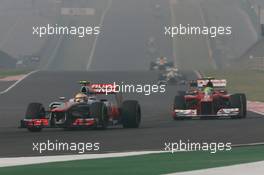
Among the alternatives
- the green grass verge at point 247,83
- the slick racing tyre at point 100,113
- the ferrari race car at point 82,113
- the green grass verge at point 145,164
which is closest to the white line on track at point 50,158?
the green grass verge at point 145,164

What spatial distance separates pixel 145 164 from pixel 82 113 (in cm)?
1054

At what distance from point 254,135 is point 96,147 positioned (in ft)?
19.7

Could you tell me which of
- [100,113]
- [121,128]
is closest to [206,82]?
[121,128]

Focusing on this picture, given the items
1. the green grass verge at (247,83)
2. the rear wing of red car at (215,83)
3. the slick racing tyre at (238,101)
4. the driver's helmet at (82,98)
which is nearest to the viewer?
the driver's helmet at (82,98)

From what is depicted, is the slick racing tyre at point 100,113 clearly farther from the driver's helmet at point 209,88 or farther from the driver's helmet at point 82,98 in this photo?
the driver's helmet at point 209,88

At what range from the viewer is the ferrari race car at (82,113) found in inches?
1152

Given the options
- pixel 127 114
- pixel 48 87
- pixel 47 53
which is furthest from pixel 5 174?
pixel 47 53

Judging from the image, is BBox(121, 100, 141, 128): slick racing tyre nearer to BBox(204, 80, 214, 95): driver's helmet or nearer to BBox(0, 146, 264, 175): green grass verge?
BBox(204, 80, 214, 95): driver's helmet

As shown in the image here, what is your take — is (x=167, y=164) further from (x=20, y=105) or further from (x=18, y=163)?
(x=20, y=105)

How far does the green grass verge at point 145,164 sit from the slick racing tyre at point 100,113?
25.1 ft

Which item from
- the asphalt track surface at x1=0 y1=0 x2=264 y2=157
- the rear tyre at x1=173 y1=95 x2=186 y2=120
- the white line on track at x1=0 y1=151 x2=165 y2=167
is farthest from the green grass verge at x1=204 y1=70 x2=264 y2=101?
the white line on track at x1=0 y1=151 x2=165 y2=167

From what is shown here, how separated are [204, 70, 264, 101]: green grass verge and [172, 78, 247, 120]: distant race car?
21254 millimetres

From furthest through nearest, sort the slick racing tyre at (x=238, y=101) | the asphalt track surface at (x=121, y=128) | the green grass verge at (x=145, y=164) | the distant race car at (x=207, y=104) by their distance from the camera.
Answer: the slick racing tyre at (x=238, y=101) < the distant race car at (x=207, y=104) < the asphalt track surface at (x=121, y=128) < the green grass verge at (x=145, y=164)

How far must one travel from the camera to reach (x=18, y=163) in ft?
66.1
